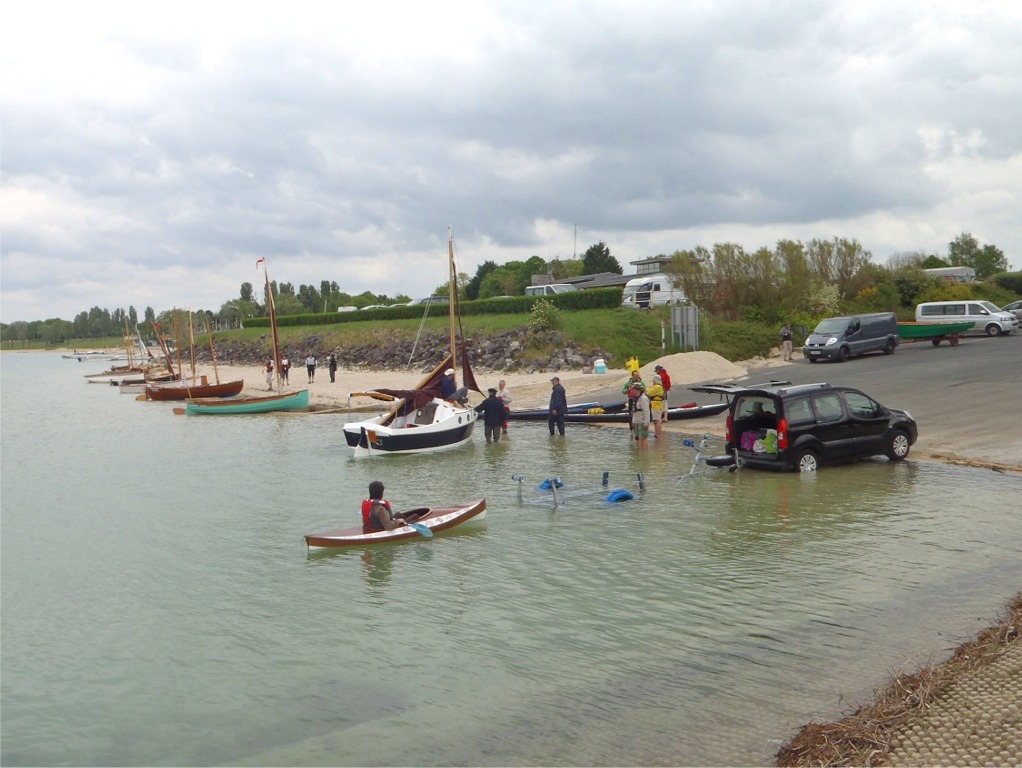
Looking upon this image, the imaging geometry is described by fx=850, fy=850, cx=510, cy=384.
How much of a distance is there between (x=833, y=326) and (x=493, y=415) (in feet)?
81.9

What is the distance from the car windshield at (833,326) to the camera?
4462 cm

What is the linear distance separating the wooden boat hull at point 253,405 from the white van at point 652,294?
2691cm

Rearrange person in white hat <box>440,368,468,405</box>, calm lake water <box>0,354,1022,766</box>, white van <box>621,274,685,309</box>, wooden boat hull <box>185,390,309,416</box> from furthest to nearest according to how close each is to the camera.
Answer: white van <box>621,274,685,309</box> → wooden boat hull <box>185,390,309,416</box> → person in white hat <box>440,368,468,405</box> → calm lake water <box>0,354,1022,766</box>

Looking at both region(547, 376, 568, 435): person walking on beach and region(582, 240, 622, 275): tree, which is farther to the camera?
A: region(582, 240, 622, 275): tree

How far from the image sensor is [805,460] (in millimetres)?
18703

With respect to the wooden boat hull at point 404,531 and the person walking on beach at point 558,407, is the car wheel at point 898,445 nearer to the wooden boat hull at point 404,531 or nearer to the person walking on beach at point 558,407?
the wooden boat hull at point 404,531

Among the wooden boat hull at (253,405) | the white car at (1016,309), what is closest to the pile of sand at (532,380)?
the wooden boat hull at (253,405)

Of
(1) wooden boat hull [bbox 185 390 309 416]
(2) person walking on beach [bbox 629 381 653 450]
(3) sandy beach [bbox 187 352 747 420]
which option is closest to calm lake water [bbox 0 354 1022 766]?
(2) person walking on beach [bbox 629 381 653 450]

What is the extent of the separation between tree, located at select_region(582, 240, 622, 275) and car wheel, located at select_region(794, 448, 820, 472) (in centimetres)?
10016

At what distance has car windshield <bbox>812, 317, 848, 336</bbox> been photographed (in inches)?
1757

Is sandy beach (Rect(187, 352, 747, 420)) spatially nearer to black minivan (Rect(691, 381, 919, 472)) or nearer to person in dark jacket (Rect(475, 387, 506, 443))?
person in dark jacket (Rect(475, 387, 506, 443))

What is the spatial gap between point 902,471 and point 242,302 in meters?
162

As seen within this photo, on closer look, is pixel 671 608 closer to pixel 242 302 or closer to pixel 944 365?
pixel 944 365

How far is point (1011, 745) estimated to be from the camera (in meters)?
6.07
